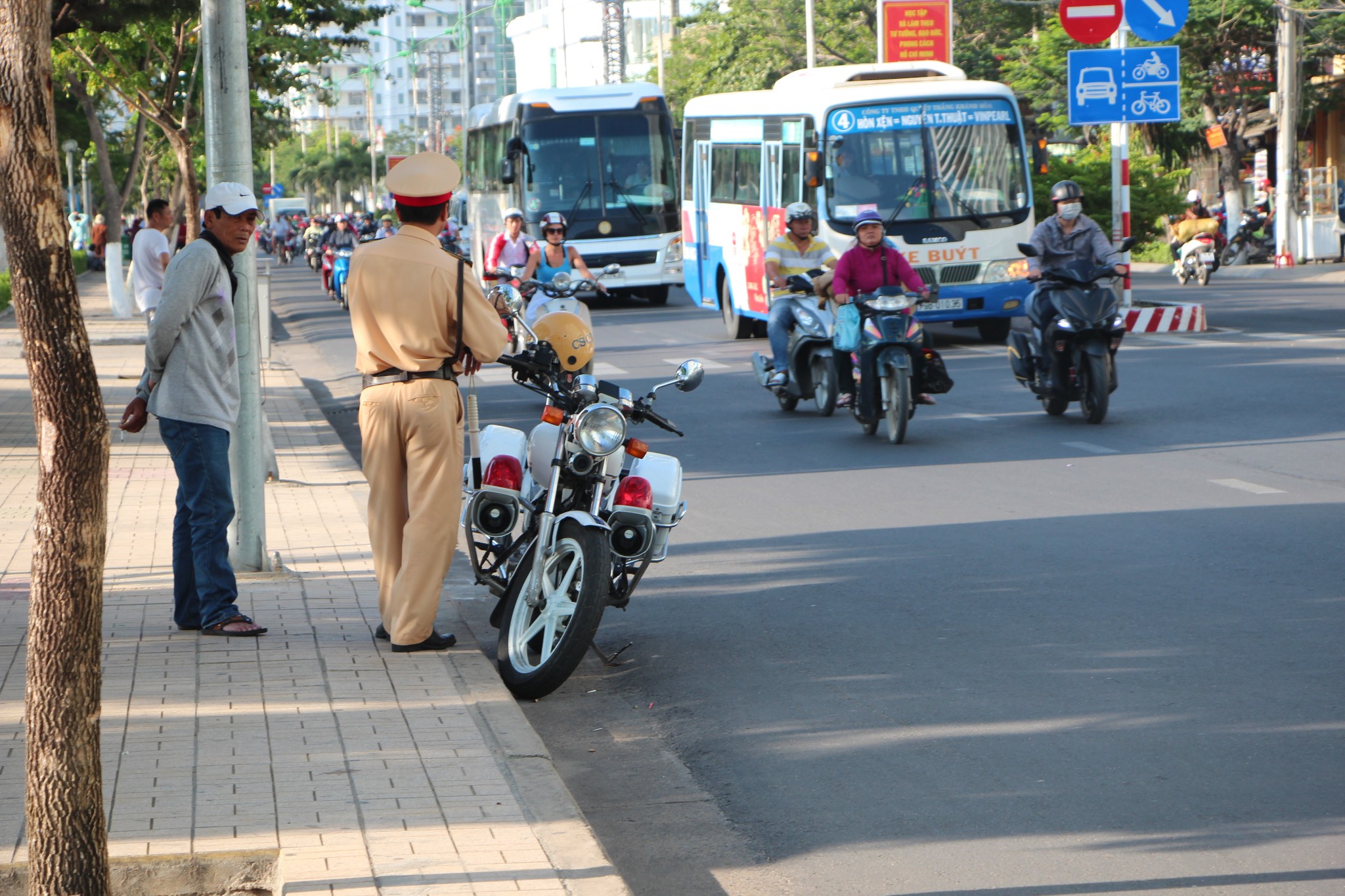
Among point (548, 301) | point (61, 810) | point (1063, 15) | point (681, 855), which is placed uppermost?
point (1063, 15)

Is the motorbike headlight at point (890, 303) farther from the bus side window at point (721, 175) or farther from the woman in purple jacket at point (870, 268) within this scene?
the bus side window at point (721, 175)

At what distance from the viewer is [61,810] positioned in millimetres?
A: 3613

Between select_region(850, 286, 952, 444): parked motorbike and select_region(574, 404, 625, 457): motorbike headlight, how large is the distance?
21.5ft

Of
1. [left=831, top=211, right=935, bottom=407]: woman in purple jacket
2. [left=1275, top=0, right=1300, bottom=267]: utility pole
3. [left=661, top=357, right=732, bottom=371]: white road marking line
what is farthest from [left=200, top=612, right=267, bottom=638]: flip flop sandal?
[left=1275, top=0, right=1300, bottom=267]: utility pole

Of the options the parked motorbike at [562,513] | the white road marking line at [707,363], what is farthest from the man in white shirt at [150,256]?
the parked motorbike at [562,513]

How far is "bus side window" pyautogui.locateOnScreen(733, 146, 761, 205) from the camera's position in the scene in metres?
22.2

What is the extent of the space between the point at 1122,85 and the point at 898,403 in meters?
10.8

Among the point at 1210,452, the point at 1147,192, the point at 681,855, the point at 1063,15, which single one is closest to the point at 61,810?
the point at 681,855

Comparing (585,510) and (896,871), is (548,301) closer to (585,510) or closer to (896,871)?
(585,510)

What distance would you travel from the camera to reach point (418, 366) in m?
6.23

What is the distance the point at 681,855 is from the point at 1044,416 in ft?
32.3

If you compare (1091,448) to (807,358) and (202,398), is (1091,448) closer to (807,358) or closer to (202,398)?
(807,358)

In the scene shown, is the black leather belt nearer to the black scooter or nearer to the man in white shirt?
the black scooter

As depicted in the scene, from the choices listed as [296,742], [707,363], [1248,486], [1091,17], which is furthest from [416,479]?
[1091,17]
